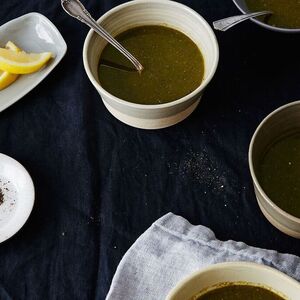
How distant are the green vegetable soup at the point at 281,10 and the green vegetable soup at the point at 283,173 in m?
0.33

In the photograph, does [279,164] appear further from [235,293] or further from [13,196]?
[13,196]

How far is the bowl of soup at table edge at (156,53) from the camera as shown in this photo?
1311 millimetres

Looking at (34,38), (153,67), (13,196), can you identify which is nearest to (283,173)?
(153,67)

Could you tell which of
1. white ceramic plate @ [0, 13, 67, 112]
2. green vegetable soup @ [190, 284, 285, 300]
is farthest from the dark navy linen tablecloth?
green vegetable soup @ [190, 284, 285, 300]

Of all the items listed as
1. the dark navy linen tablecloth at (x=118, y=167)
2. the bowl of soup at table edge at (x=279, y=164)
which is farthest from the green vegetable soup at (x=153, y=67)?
the bowl of soup at table edge at (x=279, y=164)

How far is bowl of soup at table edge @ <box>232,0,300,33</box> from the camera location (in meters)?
1.46

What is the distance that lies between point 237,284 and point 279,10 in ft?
2.38

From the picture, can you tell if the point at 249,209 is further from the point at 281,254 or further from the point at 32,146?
the point at 32,146

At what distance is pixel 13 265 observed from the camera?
1.27 metres

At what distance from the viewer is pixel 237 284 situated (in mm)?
1100

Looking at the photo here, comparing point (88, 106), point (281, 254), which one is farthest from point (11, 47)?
point (281, 254)

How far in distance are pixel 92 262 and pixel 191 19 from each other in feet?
1.92

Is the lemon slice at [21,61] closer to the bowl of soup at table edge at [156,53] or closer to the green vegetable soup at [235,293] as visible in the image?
the bowl of soup at table edge at [156,53]

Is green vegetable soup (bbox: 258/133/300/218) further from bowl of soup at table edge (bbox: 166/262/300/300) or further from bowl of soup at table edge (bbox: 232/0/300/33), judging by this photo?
bowl of soup at table edge (bbox: 232/0/300/33)
